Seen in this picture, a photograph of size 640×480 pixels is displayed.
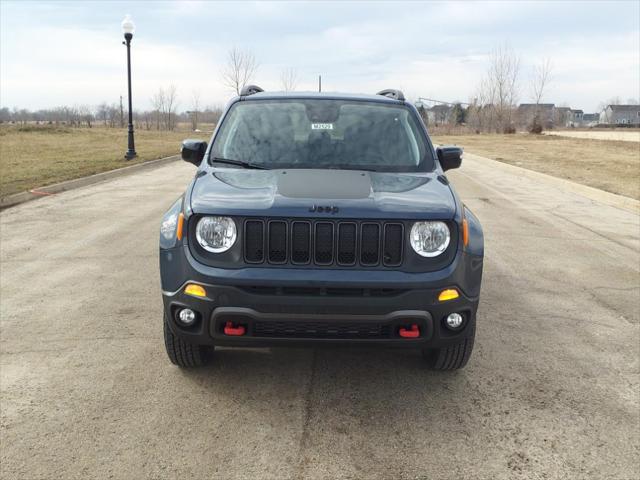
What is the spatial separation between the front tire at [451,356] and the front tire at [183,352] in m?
1.52

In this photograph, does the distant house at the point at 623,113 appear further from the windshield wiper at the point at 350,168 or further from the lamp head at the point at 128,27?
the windshield wiper at the point at 350,168

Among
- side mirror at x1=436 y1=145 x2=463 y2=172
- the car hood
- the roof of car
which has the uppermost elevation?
the roof of car

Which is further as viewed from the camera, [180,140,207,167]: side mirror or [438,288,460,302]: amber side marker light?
[180,140,207,167]: side mirror

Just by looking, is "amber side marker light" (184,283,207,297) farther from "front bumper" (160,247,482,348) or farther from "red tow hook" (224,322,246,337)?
"red tow hook" (224,322,246,337)

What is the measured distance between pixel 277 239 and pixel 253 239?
135 mm

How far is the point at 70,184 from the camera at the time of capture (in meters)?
14.5

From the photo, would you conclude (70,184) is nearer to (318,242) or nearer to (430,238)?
(318,242)

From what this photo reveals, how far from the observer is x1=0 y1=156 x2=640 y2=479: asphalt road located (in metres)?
3.08

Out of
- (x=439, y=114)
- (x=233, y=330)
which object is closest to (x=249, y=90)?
(x=233, y=330)

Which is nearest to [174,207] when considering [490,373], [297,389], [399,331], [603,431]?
[297,389]

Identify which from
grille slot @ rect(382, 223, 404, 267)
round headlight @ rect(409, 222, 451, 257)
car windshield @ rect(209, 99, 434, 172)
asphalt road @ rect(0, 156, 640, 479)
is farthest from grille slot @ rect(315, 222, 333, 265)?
car windshield @ rect(209, 99, 434, 172)

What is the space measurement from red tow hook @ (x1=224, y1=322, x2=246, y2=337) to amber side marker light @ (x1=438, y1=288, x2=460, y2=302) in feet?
3.66

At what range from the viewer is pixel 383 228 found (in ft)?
11.1

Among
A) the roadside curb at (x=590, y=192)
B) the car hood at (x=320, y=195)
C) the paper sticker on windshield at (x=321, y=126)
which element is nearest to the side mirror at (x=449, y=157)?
the car hood at (x=320, y=195)
